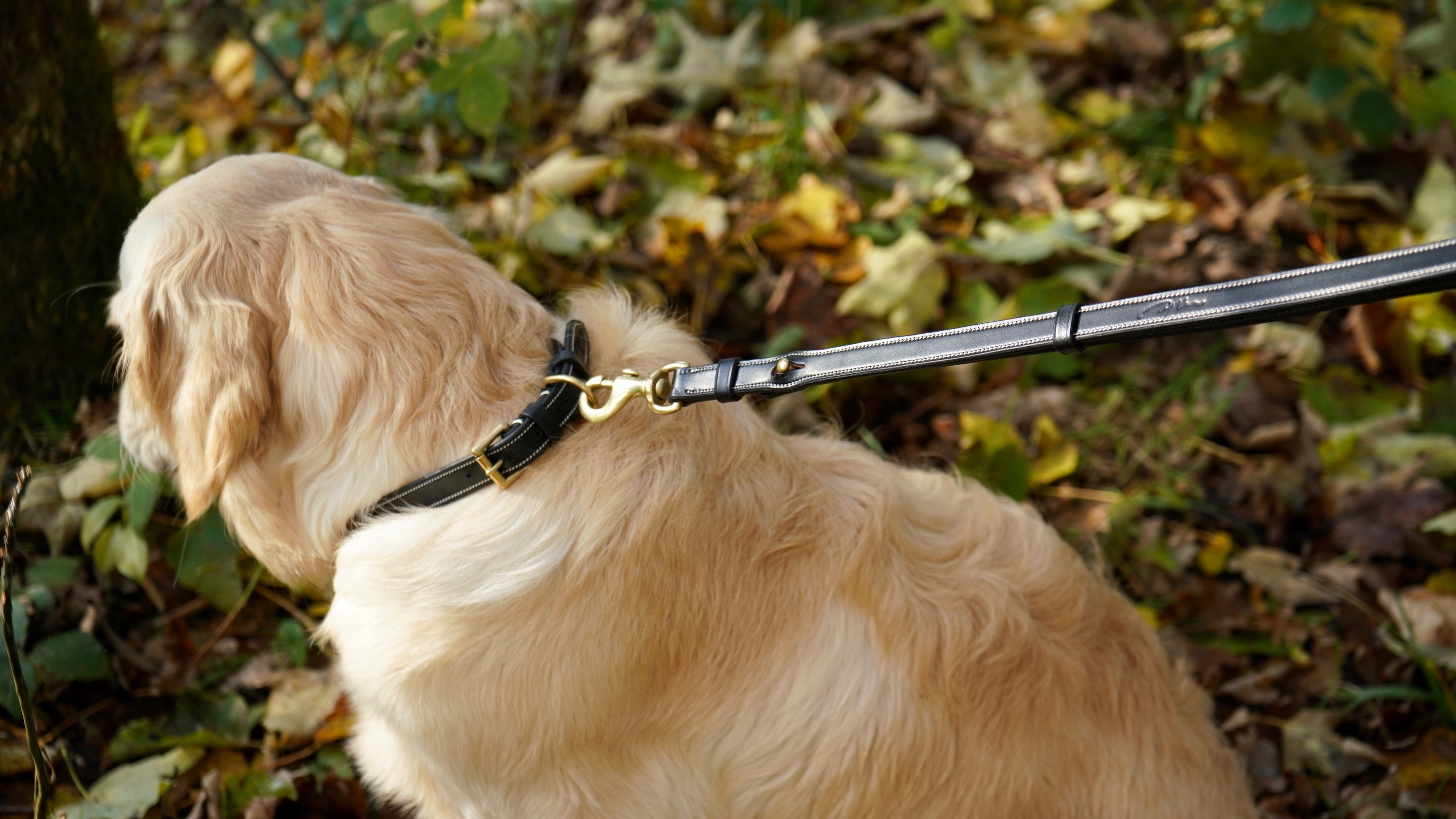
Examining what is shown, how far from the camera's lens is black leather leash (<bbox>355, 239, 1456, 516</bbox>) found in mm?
1360

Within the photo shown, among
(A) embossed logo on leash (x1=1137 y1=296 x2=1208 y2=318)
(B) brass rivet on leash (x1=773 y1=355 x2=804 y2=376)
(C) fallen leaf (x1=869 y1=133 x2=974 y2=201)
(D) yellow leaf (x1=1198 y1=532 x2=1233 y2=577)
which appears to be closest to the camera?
(A) embossed logo on leash (x1=1137 y1=296 x2=1208 y2=318)

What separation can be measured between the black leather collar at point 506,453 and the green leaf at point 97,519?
4.31 ft

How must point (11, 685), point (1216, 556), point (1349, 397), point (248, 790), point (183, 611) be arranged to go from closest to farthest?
point (11, 685)
point (248, 790)
point (183, 611)
point (1216, 556)
point (1349, 397)

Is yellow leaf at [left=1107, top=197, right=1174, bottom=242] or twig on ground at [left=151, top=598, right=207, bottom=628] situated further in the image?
yellow leaf at [left=1107, top=197, right=1174, bottom=242]

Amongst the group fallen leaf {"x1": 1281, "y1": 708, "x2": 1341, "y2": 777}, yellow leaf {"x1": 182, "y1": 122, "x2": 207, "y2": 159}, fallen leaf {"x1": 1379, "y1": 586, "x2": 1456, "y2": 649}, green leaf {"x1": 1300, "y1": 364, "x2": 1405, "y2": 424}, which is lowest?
fallen leaf {"x1": 1281, "y1": 708, "x2": 1341, "y2": 777}

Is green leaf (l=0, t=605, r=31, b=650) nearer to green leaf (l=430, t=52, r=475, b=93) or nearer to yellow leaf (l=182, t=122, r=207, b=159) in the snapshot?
green leaf (l=430, t=52, r=475, b=93)

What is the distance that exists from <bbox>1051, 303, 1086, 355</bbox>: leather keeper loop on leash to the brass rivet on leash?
1.45ft

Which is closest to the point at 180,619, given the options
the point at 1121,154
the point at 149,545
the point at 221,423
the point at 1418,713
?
the point at 149,545

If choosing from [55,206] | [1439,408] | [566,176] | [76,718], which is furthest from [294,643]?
[1439,408]

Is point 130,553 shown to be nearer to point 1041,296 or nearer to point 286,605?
point 286,605

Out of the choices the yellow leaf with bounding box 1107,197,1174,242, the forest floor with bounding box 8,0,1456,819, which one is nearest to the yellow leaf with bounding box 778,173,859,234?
the forest floor with bounding box 8,0,1456,819

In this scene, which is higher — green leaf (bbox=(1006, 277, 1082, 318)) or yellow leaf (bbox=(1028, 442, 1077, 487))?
green leaf (bbox=(1006, 277, 1082, 318))

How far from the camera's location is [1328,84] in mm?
3760

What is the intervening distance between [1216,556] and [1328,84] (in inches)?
71.0
